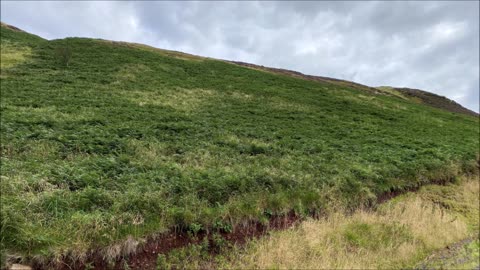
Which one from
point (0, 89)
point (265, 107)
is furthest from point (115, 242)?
point (265, 107)

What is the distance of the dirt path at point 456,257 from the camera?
8.46m

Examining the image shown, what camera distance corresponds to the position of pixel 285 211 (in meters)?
9.81

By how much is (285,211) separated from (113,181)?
185 inches

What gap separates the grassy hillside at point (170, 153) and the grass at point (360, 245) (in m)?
0.85

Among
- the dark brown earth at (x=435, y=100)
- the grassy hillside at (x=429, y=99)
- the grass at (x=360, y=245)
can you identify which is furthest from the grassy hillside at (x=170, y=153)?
the dark brown earth at (x=435, y=100)

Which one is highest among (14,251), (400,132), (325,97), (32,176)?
(325,97)

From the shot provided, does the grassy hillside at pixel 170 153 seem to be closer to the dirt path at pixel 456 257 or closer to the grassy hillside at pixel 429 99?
the dirt path at pixel 456 257

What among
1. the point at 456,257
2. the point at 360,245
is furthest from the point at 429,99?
the point at 360,245

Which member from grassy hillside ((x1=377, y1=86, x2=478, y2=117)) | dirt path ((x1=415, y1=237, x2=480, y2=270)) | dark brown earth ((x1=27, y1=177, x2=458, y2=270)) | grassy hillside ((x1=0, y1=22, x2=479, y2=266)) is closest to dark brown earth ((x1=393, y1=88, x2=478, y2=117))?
grassy hillside ((x1=377, y1=86, x2=478, y2=117))

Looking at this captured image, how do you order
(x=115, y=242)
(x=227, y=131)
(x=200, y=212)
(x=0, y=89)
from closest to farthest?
(x=115, y=242) < (x=200, y=212) < (x=227, y=131) < (x=0, y=89)

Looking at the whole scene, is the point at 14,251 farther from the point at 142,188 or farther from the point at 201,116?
the point at 201,116

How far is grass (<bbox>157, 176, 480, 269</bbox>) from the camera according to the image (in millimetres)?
7262

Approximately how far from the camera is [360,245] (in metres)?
8.57

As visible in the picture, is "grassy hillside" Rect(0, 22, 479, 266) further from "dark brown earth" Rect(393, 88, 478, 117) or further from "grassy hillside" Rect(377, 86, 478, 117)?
"dark brown earth" Rect(393, 88, 478, 117)
